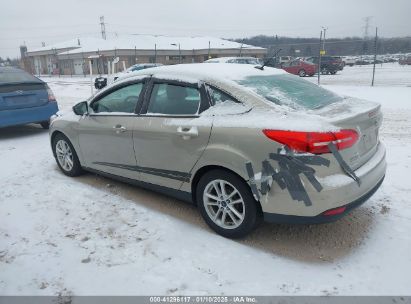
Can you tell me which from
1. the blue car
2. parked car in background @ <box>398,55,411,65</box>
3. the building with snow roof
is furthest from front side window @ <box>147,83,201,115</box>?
parked car in background @ <box>398,55,411,65</box>

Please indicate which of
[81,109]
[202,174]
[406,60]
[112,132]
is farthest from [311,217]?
[406,60]

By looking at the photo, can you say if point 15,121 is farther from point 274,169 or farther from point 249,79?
point 274,169

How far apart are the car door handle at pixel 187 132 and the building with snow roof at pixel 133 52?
38655mm

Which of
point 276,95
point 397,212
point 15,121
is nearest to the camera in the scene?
point 276,95

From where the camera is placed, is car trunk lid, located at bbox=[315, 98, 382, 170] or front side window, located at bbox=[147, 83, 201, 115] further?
front side window, located at bbox=[147, 83, 201, 115]

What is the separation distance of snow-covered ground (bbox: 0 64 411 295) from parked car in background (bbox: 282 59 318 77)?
76.5 ft

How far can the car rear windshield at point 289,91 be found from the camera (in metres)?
3.46

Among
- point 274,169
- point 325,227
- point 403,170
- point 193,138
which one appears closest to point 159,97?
point 193,138

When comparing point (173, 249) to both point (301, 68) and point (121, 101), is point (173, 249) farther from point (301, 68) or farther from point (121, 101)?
point (301, 68)

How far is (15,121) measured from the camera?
767 centimetres

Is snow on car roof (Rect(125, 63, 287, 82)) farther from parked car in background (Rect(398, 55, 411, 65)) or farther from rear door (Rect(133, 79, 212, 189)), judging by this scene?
parked car in background (Rect(398, 55, 411, 65))

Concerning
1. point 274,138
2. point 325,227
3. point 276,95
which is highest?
point 276,95

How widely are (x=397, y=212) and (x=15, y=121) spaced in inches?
275

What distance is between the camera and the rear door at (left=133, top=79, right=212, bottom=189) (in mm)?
3631
